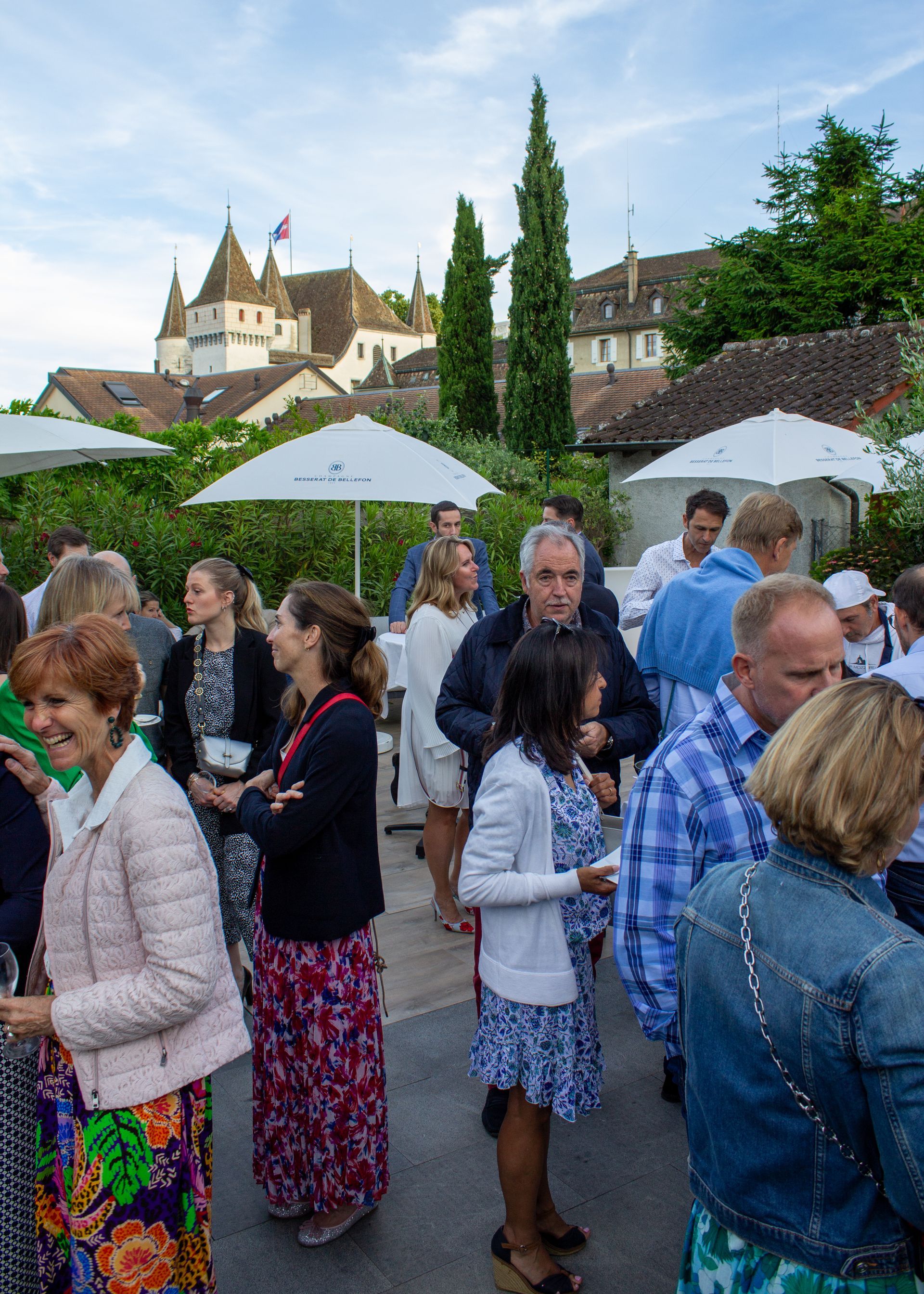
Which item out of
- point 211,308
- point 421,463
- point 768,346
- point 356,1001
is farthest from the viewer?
point 211,308

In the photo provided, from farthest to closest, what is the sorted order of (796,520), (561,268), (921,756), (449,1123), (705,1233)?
1. (561,268)
2. (796,520)
3. (449,1123)
4. (705,1233)
5. (921,756)

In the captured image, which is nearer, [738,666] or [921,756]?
[921,756]

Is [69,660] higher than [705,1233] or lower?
higher

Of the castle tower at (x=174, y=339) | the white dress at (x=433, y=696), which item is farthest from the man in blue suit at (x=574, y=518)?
the castle tower at (x=174, y=339)

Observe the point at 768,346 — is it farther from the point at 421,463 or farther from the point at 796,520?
the point at 796,520

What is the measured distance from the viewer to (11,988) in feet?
6.30

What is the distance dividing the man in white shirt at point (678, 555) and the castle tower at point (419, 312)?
106275mm

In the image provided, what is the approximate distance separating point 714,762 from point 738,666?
0.25 meters

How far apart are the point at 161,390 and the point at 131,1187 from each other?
3029 inches

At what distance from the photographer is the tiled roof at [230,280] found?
328ft

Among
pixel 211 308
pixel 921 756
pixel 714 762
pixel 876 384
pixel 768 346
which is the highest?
pixel 211 308

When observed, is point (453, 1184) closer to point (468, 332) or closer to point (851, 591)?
point (851, 591)

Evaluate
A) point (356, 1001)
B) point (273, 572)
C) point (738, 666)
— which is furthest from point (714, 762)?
point (273, 572)

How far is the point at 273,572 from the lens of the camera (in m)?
9.38
